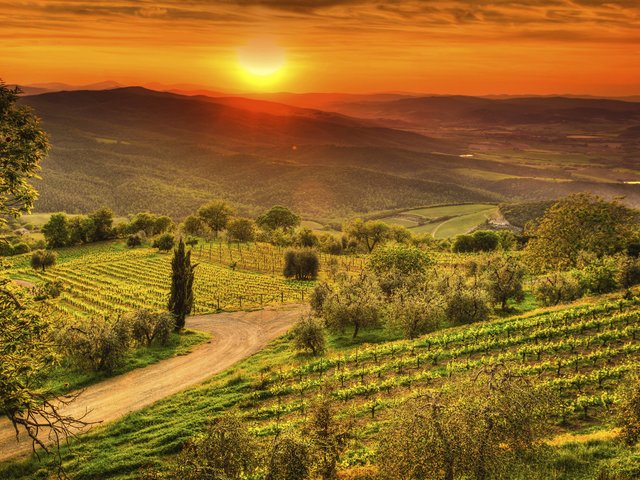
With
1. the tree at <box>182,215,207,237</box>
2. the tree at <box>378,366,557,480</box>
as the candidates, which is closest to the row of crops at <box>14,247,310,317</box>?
the tree at <box>182,215,207,237</box>

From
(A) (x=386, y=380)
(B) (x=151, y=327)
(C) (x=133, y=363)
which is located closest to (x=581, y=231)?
(A) (x=386, y=380)

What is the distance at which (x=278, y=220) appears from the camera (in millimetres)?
153875

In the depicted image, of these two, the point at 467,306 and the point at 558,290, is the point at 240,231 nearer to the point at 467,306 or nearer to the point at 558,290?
the point at 467,306

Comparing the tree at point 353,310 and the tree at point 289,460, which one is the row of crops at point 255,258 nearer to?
the tree at point 353,310

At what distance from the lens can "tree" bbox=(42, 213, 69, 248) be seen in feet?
412

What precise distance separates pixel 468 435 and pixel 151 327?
3930cm

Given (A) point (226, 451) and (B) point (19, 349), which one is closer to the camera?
(B) point (19, 349)

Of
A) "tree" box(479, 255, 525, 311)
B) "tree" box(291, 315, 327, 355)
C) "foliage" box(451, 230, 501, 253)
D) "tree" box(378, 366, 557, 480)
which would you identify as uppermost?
"tree" box(378, 366, 557, 480)

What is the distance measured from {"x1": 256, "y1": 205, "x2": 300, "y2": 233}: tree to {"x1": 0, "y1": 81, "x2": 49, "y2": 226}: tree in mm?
134750

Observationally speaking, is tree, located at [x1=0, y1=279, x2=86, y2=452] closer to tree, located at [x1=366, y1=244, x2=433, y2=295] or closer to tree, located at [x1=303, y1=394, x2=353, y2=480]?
tree, located at [x1=303, y1=394, x2=353, y2=480]

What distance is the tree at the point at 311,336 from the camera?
43.8 m

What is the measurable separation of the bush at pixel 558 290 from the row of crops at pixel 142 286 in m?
33.3

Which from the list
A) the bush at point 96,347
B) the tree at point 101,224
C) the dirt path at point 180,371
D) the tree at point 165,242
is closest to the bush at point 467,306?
the dirt path at point 180,371

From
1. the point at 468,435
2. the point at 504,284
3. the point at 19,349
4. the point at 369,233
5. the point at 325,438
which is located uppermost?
the point at 19,349
